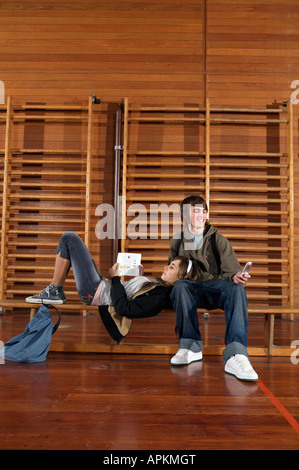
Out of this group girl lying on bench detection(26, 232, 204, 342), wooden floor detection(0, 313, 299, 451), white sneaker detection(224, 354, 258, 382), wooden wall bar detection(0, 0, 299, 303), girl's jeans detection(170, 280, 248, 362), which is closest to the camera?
wooden floor detection(0, 313, 299, 451)

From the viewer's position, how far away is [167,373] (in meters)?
1.97

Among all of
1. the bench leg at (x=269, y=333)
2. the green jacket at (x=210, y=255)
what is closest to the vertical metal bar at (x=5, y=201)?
the green jacket at (x=210, y=255)

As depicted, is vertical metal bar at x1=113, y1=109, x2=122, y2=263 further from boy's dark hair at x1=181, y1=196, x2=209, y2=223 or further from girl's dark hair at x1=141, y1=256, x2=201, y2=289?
girl's dark hair at x1=141, y1=256, x2=201, y2=289

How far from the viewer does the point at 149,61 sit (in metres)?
4.45

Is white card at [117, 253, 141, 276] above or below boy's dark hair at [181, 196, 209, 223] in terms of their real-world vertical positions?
below

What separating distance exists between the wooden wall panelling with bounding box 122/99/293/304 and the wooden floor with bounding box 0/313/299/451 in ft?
6.69

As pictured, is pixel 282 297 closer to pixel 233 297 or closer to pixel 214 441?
pixel 233 297

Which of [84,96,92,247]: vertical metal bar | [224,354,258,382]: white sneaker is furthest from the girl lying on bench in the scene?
[84,96,92,247]: vertical metal bar

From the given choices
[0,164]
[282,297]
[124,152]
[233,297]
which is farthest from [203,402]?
[0,164]

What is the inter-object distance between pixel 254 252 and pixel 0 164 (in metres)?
2.95

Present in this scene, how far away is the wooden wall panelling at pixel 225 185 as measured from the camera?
424 cm

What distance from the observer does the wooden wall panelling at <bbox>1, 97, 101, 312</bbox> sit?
4254 mm

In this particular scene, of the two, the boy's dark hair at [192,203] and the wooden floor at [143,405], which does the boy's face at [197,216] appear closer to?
the boy's dark hair at [192,203]

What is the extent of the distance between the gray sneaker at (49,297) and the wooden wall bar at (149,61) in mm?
2188
